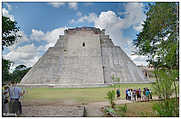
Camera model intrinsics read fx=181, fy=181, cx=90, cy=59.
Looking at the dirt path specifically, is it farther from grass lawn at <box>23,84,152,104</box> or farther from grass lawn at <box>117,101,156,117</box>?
grass lawn at <box>23,84,152,104</box>

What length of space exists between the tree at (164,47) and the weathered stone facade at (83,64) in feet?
48.7

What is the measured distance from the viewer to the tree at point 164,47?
6.34 metres

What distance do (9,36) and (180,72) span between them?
7.72 m

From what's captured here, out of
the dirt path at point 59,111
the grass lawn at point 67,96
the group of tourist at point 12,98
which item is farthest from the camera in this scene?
the grass lawn at point 67,96

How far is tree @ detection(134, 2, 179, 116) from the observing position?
634 centimetres

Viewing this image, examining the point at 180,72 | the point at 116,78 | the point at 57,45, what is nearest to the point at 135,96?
the point at 180,72

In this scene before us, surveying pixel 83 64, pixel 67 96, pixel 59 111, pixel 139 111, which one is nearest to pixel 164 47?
pixel 139 111

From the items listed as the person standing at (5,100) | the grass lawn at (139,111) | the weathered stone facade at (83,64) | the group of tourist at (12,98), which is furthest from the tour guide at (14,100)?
the weathered stone facade at (83,64)

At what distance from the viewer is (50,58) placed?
1218 inches

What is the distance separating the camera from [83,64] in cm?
2950

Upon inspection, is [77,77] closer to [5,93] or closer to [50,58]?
[50,58]

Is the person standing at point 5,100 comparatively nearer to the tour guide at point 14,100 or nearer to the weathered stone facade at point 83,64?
the tour guide at point 14,100

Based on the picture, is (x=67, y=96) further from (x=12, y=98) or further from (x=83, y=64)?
(x=83, y=64)

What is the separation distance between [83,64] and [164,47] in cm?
2228
